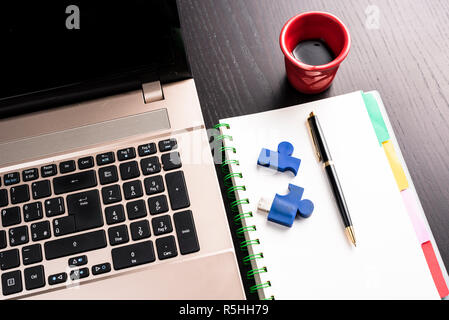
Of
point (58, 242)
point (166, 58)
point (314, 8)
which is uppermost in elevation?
point (314, 8)

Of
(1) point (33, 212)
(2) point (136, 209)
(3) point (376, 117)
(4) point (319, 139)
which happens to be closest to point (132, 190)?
(2) point (136, 209)

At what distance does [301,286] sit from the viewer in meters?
0.55

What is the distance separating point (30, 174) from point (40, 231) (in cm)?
8

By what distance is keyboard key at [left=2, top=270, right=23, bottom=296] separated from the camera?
20.9 inches

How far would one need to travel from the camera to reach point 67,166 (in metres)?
0.57

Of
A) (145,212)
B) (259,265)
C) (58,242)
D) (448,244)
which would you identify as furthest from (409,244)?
(58,242)

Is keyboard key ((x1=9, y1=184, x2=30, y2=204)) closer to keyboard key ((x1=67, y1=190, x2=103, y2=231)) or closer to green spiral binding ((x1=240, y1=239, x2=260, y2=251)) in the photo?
keyboard key ((x1=67, y1=190, x2=103, y2=231))

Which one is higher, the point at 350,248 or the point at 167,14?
the point at 167,14

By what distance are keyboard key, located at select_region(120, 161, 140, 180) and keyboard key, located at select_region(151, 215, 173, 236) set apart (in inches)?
2.5

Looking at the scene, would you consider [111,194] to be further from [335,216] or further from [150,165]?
[335,216]

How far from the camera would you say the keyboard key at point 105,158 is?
57 cm

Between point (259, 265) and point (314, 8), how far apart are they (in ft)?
1.36

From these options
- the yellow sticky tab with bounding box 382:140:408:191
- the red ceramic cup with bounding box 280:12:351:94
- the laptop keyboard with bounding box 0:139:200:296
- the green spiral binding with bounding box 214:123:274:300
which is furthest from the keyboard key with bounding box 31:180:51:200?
the yellow sticky tab with bounding box 382:140:408:191

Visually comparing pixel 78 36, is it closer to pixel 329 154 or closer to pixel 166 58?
pixel 166 58
